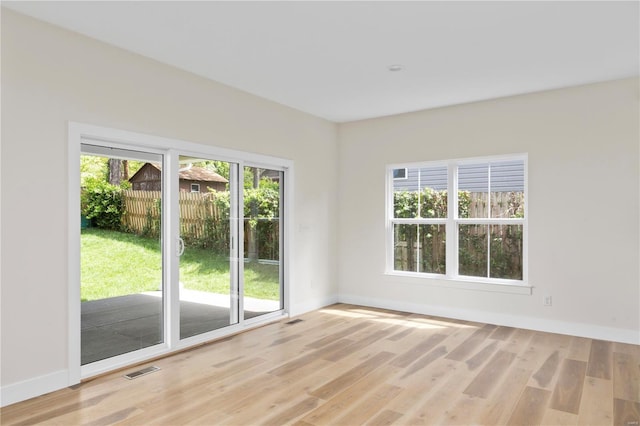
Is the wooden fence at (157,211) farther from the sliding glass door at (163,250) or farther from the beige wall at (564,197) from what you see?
the beige wall at (564,197)

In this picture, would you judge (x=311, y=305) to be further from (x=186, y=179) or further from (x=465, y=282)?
(x=186, y=179)

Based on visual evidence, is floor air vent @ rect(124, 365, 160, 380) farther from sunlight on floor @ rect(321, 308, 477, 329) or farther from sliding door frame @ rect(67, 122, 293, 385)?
sunlight on floor @ rect(321, 308, 477, 329)

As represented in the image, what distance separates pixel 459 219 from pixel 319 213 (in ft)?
6.25

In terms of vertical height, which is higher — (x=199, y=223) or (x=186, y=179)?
(x=186, y=179)

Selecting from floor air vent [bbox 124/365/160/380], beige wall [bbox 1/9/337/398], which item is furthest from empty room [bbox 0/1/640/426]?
floor air vent [bbox 124/365/160/380]

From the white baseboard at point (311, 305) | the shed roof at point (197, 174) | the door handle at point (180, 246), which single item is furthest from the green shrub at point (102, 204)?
the white baseboard at point (311, 305)

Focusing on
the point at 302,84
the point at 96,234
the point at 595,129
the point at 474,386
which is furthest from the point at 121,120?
the point at 595,129

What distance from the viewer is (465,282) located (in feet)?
17.4

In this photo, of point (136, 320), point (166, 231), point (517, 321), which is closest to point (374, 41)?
point (166, 231)

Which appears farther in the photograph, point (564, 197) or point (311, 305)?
point (311, 305)

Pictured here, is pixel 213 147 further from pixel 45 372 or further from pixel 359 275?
pixel 359 275

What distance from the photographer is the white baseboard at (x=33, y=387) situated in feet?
9.49

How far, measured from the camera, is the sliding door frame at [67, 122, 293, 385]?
3.28m

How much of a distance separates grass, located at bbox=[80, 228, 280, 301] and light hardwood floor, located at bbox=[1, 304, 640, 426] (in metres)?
0.68
